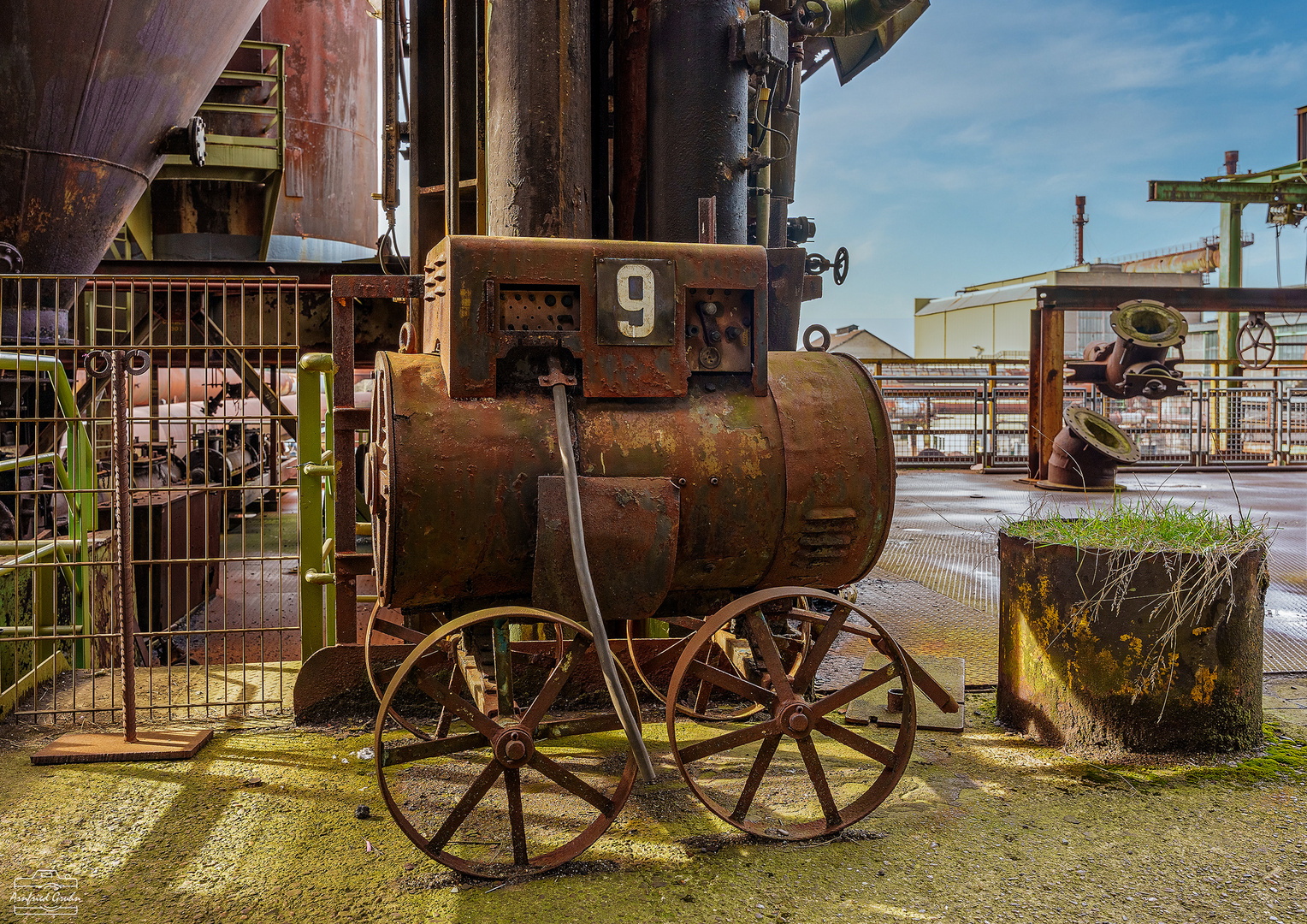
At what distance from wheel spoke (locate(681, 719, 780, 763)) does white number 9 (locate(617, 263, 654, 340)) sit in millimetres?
1356

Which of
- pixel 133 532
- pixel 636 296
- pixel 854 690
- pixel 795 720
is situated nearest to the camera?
pixel 795 720

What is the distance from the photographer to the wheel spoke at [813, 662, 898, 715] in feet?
9.25

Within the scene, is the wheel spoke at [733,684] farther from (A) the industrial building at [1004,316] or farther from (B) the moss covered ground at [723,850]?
(A) the industrial building at [1004,316]

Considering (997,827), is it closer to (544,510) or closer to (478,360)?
(544,510)

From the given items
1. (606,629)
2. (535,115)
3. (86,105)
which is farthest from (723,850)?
(86,105)

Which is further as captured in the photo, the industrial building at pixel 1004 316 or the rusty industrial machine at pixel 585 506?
the industrial building at pixel 1004 316

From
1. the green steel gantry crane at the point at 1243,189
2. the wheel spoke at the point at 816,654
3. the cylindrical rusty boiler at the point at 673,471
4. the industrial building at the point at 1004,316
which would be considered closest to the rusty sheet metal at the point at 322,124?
the cylindrical rusty boiler at the point at 673,471

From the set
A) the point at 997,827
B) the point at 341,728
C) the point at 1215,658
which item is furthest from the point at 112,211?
the point at 1215,658

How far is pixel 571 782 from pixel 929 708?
2038 millimetres

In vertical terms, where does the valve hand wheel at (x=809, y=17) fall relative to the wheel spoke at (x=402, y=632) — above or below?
above

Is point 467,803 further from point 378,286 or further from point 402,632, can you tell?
point 378,286

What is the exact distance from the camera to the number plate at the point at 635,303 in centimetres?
299

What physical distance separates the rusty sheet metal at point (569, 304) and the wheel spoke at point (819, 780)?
1.23 meters

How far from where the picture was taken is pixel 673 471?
2.97 m
